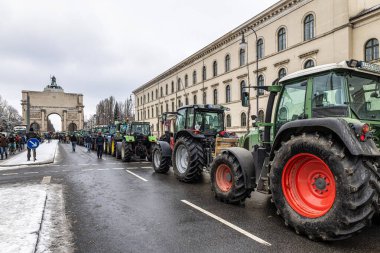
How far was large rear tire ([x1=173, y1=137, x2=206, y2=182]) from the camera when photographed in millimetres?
8625

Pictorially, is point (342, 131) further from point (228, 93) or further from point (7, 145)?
point (228, 93)

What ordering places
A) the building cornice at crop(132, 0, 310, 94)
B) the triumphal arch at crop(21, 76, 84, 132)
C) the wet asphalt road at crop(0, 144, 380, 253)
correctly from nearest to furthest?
the wet asphalt road at crop(0, 144, 380, 253) → the building cornice at crop(132, 0, 310, 94) → the triumphal arch at crop(21, 76, 84, 132)

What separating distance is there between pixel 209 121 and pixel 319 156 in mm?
6193

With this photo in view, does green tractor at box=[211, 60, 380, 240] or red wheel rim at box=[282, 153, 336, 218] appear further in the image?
red wheel rim at box=[282, 153, 336, 218]

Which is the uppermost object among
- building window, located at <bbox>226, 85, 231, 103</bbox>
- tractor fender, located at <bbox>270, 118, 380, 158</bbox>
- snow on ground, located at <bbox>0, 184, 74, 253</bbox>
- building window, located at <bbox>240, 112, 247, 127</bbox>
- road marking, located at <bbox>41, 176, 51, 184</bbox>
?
building window, located at <bbox>226, 85, 231, 103</bbox>

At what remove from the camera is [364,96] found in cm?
459

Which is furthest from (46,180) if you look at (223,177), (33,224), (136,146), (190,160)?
(136,146)

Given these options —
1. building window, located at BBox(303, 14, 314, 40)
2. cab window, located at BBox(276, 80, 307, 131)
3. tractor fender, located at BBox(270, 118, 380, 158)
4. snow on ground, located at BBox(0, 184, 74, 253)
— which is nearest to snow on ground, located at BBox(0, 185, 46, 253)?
snow on ground, located at BBox(0, 184, 74, 253)

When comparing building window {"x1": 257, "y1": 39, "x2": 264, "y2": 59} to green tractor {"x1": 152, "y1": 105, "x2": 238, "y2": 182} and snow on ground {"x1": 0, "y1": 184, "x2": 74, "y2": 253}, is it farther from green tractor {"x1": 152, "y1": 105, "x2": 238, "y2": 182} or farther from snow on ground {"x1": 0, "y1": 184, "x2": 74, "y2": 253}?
snow on ground {"x1": 0, "y1": 184, "x2": 74, "y2": 253}

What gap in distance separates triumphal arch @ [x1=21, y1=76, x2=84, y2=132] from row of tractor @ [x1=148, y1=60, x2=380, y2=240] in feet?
290

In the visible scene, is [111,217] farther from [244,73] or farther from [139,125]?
[244,73]

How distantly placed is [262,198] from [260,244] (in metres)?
2.82

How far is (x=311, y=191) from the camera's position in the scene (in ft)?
14.6

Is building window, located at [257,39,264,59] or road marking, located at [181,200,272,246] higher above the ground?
building window, located at [257,39,264,59]
